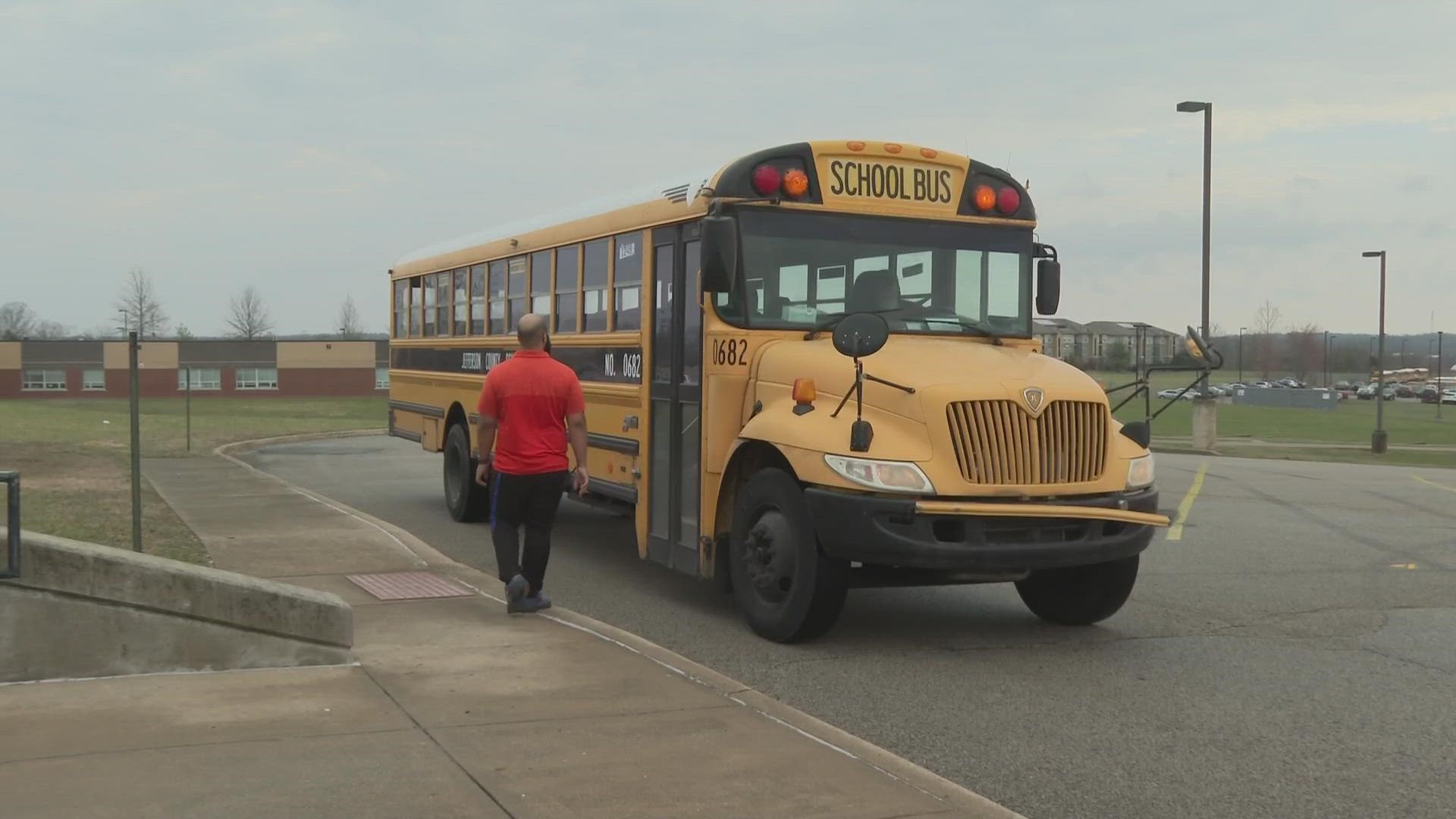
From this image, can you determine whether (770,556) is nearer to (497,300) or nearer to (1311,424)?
(497,300)

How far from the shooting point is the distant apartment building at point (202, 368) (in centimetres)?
8700

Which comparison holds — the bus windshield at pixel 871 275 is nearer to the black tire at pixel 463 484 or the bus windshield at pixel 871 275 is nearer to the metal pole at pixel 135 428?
the metal pole at pixel 135 428

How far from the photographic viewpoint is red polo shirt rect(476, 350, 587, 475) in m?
7.88

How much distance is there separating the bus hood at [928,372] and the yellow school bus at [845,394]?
0.02 m

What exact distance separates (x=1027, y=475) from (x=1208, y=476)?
48.8 feet

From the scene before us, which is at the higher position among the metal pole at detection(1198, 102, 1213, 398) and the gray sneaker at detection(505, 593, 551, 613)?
the metal pole at detection(1198, 102, 1213, 398)

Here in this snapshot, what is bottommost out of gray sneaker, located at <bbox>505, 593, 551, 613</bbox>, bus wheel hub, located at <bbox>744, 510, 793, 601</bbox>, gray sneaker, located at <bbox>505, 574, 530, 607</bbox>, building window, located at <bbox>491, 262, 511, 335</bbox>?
gray sneaker, located at <bbox>505, 593, 551, 613</bbox>

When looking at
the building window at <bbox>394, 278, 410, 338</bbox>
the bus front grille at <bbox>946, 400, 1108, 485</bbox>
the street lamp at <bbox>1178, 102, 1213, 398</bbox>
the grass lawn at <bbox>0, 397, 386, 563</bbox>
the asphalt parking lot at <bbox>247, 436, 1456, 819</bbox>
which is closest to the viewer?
the asphalt parking lot at <bbox>247, 436, 1456, 819</bbox>

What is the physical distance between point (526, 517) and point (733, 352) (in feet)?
5.01

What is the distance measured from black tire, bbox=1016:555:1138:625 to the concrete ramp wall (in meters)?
4.17

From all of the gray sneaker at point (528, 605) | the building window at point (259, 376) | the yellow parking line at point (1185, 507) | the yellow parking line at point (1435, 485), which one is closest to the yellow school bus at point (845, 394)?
the gray sneaker at point (528, 605)

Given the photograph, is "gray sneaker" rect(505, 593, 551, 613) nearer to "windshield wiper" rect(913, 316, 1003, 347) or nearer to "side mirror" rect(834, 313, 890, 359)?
"side mirror" rect(834, 313, 890, 359)

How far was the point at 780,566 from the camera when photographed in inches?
298

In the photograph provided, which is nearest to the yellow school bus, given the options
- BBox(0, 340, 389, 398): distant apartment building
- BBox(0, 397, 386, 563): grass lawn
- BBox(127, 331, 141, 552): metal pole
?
BBox(127, 331, 141, 552): metal pole
